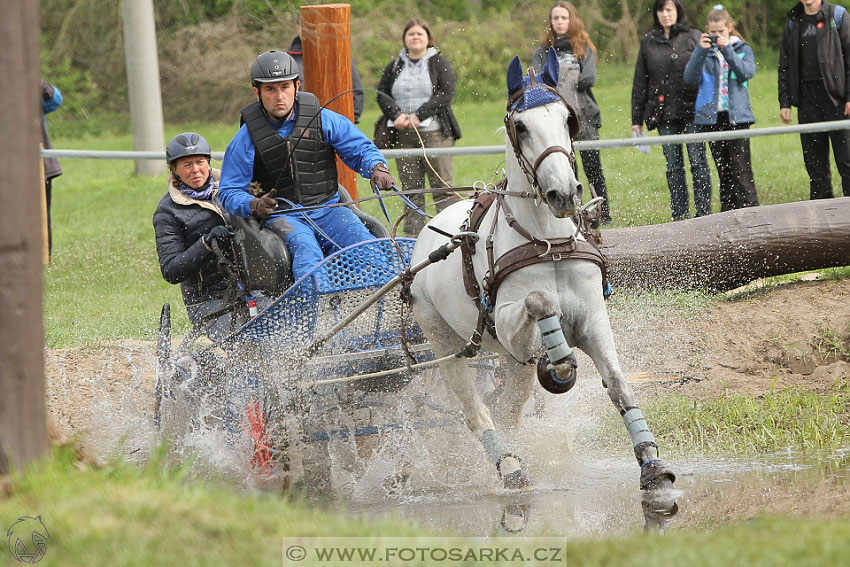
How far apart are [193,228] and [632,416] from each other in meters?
2.95

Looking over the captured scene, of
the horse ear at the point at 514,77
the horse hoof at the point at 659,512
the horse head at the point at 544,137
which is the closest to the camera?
the horse head at the point at 544,137

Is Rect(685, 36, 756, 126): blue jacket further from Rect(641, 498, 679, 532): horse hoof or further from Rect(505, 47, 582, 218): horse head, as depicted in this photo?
Rect(641, 498, 679, 532): horse hoof

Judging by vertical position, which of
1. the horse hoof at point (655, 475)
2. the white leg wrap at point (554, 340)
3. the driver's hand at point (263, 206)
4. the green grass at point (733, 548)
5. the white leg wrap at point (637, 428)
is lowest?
the horse hoof at point (655, 475)

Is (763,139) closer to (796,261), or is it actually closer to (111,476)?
(796,261)

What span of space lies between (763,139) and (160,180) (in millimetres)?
8147

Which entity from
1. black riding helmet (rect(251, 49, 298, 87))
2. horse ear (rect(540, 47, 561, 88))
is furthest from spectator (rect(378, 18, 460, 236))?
horse ear (rect(540, 47, 561, 88))

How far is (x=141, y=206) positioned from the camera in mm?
14406

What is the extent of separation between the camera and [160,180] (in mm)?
15734

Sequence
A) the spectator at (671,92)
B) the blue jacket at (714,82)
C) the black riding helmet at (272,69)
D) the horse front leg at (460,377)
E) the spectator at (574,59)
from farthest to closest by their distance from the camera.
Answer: the spectator at (574,59)
the spectator at (671,92)
the blue jacket at (714,82)
the black riding helmet at (272,69)
the horse front leg at (460,377)

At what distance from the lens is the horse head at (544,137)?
4.50m

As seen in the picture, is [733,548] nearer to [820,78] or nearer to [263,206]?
[263,206]

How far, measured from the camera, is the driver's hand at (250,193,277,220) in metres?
5.82

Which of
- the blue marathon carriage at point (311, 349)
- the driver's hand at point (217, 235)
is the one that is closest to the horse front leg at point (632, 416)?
the blue marathon carriage at point (311, 349)

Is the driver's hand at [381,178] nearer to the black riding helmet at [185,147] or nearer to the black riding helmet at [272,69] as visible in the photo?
the black riding helmet at [272,69]
